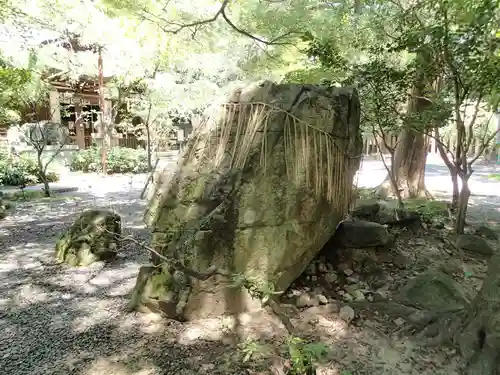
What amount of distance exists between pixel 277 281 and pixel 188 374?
1075 mm

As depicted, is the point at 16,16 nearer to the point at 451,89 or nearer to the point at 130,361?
the point at 130,361

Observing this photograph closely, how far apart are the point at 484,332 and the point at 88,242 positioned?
13.9 feet

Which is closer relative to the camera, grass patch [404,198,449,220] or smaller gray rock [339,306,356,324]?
smaller gray rock [339,306,356,324]

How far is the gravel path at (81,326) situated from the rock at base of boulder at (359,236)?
5.85 ft

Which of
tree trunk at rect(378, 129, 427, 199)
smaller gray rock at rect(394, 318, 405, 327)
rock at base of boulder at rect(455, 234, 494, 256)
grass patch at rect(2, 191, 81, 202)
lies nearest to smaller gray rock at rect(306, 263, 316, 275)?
smaller gray rock at rect(394, 318, 405, 327)

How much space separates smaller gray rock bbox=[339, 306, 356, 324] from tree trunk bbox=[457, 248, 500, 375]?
79 centimetres

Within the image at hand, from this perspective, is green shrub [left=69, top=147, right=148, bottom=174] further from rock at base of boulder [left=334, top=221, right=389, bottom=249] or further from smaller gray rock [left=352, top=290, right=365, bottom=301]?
smaller gray rock [left=352, top=290, right=365, bottom=301]

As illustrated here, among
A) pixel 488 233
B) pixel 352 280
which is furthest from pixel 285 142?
pixel 488 233

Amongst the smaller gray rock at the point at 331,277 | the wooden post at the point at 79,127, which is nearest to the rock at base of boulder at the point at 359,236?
the smaller gray rock at the point at 331,277

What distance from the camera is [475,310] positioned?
262 centimetres

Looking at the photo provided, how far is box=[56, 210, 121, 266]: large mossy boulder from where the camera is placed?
4340 millimetres

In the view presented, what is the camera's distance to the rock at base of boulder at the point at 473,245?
4289 millimetres

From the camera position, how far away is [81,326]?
114 inches

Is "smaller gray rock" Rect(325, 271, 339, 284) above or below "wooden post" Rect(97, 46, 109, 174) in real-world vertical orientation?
below
